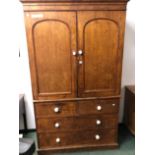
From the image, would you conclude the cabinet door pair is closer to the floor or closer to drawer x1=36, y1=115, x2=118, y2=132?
drawer x1=36, y1=115, x2=118, y2=132

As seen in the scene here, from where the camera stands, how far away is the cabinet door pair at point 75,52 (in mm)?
1640

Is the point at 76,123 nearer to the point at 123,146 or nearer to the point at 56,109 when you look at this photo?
the point at 56,109

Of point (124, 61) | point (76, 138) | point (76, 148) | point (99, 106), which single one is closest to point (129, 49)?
point (124, 61)

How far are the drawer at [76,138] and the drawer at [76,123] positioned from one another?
7 centimetres

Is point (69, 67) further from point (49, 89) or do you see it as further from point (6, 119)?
point (6, 119)

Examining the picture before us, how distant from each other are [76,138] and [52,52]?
107 cm

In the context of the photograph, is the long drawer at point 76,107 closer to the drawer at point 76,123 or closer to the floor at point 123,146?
the drawer at point 76,123

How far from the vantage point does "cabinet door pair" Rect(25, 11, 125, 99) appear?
1.64 m

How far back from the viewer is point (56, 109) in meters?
1.89

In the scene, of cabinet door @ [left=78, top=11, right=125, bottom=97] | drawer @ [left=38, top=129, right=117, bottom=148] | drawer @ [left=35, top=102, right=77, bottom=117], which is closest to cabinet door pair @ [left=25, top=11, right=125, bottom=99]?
cabinet door @ [left=78, top=11, right=125, bottom=97]

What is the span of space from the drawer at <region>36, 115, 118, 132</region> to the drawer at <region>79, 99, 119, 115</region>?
69 mm

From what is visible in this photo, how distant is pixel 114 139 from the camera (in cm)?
211
